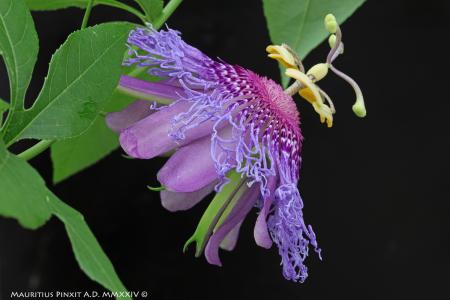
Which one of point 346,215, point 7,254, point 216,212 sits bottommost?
point 7,254

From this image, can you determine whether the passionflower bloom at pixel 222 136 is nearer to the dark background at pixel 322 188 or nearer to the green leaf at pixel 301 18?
the green leaf at pixel 301 18

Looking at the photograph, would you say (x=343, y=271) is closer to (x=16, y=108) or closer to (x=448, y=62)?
(x=448, y=62)

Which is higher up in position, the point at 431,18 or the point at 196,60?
the point at 196,60

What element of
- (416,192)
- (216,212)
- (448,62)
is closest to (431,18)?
(448,62)

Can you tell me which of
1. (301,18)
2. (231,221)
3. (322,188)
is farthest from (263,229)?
(322,188)

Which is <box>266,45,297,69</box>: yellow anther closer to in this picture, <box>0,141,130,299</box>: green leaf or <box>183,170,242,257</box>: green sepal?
<box>183,170,242,257</box>: green sepal

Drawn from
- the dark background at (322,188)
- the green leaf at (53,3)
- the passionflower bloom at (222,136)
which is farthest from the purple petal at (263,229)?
the dark background at (322,188)
